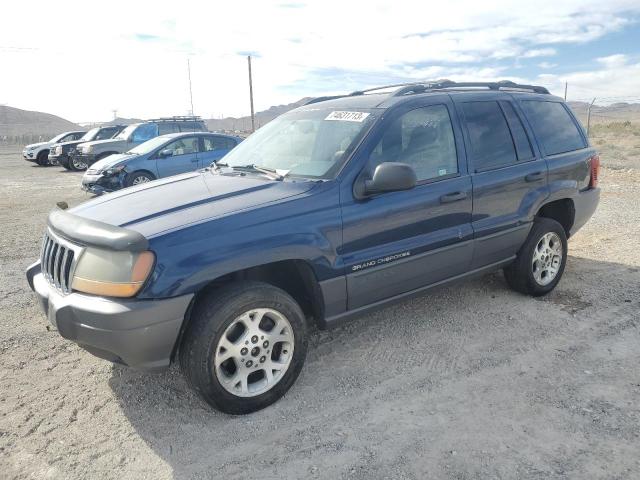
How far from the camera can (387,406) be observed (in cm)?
307

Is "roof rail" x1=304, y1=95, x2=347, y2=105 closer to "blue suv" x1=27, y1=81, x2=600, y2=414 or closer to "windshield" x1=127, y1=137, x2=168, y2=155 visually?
"blue suv" x1=27, y1=81, x2=600, y2=414

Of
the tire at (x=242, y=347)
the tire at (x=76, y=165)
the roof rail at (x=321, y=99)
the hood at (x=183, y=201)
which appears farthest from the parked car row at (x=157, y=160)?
the tire at (x=242, y=347)

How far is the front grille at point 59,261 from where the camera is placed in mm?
2873

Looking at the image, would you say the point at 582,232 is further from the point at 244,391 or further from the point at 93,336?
the point at 93,336

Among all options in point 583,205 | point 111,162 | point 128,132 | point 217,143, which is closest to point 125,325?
point 583,205

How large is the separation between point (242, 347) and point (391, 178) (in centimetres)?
138

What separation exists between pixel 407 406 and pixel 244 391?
3.23 feet

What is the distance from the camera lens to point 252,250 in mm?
2895

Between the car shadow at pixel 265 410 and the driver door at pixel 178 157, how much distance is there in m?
8.09

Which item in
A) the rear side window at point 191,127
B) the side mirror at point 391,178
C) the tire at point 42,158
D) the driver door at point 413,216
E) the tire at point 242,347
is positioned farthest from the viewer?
the tire at point 42,158

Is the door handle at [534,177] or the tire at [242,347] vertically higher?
the door handle at [534,177]

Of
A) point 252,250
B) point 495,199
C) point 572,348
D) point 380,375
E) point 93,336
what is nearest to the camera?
point 93,336

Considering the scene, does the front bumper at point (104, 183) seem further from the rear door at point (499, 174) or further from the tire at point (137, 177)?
the rear door at point (499, 174)

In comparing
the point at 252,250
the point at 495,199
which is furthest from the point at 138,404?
the point at 495,199
